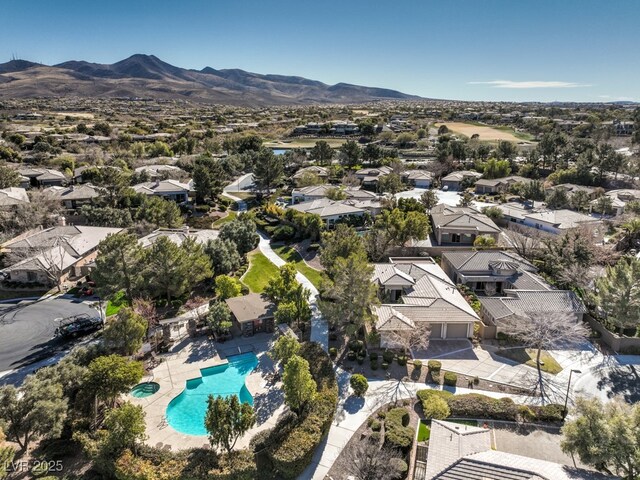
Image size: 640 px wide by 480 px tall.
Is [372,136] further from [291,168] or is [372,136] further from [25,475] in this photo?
[25,475]

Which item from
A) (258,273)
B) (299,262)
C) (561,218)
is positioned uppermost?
(561,218)

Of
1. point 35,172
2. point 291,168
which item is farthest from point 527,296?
point 35,172

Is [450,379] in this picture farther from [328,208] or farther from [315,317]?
[328,208]

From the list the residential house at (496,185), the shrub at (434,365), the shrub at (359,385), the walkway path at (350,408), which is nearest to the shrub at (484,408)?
the walkway path at (350,408)

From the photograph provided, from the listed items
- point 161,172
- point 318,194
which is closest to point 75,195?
point 161,172

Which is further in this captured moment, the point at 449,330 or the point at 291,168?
the point at 291,168

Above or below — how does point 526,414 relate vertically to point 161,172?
below
